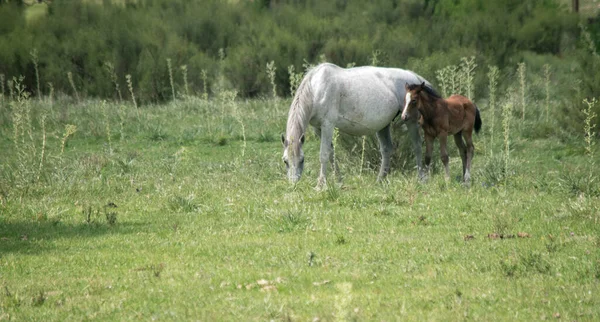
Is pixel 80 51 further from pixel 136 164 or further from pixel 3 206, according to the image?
pixel 3 206

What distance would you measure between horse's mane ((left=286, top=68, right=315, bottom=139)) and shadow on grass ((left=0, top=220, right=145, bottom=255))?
10.4 ft

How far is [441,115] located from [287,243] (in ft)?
15.0

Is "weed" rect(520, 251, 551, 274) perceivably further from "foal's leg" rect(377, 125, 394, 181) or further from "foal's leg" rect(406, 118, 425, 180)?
"foal's leg" rect(377, 125, 394, 181)

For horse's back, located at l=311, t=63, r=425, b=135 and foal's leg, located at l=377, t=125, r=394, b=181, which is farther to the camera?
foal's leg, located at l=377, t=125, r=394, b=181

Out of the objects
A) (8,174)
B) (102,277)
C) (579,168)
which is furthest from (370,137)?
(102,277)

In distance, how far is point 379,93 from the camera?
503 inches

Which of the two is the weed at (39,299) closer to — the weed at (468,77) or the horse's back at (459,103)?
the horse's back at (459,103)

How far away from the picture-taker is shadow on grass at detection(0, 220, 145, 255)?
8.50 m

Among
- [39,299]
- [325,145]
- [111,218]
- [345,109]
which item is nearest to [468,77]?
[345,109]

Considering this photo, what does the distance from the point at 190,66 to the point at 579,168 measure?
52.0 feet

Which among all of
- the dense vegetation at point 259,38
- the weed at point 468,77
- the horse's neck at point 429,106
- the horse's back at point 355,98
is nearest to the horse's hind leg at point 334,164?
the horse's back at point 355,98

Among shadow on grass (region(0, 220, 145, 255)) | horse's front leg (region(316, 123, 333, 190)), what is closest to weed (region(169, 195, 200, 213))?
shadow on grass (region(0, 220, 145, 255))

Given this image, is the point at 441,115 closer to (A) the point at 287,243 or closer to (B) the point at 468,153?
(B) the point at 468,153

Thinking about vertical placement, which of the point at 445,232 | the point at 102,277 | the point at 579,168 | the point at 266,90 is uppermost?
the point at 102,277
